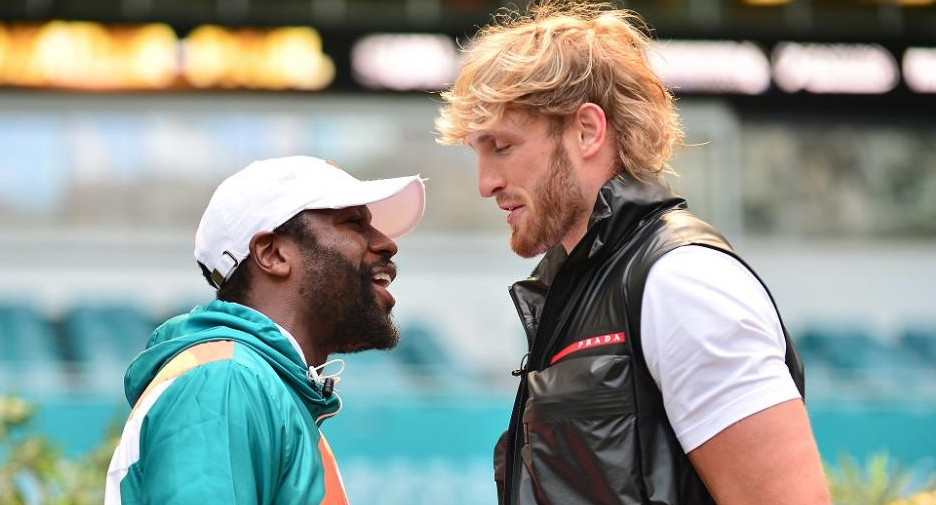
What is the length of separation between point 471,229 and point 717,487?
1425 cm

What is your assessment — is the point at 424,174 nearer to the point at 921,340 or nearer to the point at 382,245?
the point at 921,340

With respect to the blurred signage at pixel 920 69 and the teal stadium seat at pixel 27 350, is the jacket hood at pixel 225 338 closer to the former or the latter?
the teal stadium seat at pixel 27 350

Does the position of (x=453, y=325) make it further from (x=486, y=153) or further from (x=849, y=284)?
(x=486, y=153)

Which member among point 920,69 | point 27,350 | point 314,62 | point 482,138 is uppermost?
point 482,138

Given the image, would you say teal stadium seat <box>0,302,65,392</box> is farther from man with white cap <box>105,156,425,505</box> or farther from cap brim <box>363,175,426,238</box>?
man with white cap <box>105,156,425,505</box>

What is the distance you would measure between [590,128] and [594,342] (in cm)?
46

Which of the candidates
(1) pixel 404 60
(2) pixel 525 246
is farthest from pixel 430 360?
(2) pixel 525 246

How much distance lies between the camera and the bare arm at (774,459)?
213 cm

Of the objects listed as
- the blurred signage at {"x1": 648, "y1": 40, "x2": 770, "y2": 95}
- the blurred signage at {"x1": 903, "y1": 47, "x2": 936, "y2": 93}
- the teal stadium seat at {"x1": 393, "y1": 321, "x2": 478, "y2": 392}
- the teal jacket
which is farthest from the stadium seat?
the teal jacket

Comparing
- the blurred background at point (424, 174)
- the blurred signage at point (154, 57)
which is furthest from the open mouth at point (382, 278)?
the blurred signage at point (154, 57)

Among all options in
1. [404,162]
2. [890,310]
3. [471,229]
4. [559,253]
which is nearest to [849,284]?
[890,310]

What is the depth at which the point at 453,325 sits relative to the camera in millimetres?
15781

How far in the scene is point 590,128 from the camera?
100 inches

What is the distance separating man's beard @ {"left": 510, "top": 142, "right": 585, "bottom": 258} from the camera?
8.41ft
